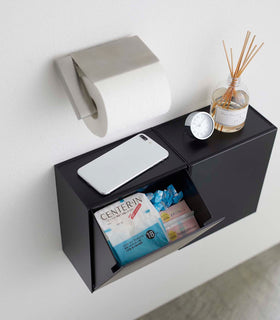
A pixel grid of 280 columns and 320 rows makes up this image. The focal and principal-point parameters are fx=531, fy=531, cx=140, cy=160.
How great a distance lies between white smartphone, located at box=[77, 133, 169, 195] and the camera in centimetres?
129

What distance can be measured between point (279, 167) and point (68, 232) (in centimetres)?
92

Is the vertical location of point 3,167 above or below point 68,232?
above

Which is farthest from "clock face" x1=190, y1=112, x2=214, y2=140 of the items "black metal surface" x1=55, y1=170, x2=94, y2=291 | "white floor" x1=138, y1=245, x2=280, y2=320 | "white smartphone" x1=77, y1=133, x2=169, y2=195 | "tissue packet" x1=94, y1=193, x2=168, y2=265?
"white floor" x1=138, y1=245, x2=280, y2=320

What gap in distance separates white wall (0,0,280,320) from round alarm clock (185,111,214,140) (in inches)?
3.3

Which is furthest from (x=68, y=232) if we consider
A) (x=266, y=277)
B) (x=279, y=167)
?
(x=266, y=277)

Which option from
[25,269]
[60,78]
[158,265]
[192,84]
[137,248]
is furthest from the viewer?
[158,265]

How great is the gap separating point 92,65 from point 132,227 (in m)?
0.44

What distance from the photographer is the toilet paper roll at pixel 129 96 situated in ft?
3.58

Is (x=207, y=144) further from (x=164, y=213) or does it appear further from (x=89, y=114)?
(x=89, y=114)

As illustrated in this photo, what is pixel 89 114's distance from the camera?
116 cm

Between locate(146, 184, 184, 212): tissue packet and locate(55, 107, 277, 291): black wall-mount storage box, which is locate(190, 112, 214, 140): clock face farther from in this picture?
locate(146, 184, 184, 212): tissue packet

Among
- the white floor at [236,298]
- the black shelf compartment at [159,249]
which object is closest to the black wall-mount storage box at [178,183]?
the black shelf compartment at [159,249]

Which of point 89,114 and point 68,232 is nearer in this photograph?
point 89,114

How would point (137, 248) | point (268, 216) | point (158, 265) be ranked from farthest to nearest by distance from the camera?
point (268, 216) < point (158, 265) < point (137, 248)
